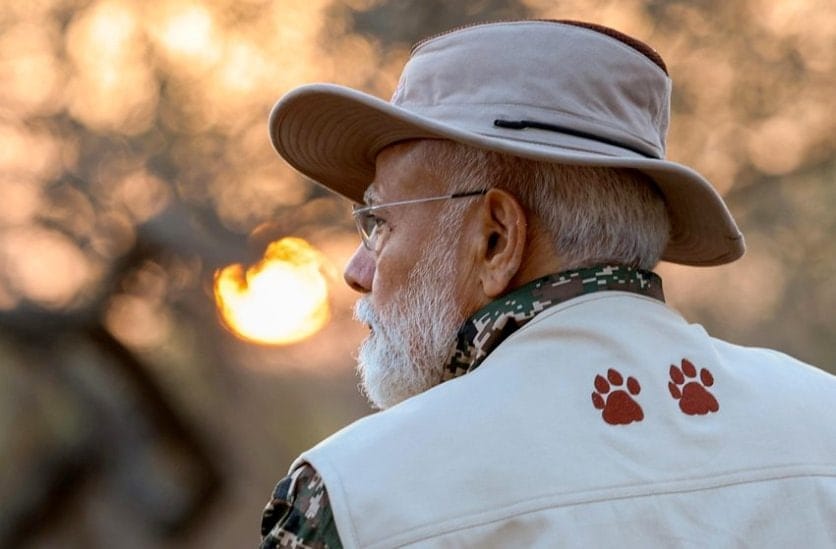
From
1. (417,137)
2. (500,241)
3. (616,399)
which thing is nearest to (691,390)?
(616,399)

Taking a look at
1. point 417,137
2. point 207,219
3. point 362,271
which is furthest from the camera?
point 207,219

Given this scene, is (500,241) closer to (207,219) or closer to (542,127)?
(542,127)

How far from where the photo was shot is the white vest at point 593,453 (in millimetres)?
1385

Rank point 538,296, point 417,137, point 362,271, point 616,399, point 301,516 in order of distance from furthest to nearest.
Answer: point 362,271 → point 417,137 → point 538,296 → point 616,399 → point 301,516

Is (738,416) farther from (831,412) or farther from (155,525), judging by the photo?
(155,525)

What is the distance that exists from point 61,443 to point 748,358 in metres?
4.45

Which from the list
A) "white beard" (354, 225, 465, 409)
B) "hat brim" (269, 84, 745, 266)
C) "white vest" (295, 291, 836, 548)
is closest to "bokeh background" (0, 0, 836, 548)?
"hat brim" (269, 84, 745, 266)

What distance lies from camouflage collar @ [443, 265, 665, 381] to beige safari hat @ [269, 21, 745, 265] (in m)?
0.16

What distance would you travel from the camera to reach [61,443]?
5586 millimetres

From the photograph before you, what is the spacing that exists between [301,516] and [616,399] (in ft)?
1.37

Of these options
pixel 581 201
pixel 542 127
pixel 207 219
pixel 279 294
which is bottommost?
pixel 279 294

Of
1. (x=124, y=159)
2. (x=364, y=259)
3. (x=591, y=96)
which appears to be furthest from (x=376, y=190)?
(x=124, y=159)

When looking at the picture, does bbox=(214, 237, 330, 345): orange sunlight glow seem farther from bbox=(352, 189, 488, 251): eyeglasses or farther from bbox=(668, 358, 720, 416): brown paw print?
bbox=(668, 358, 720, 416): brown paw print

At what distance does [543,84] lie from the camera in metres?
1.85
